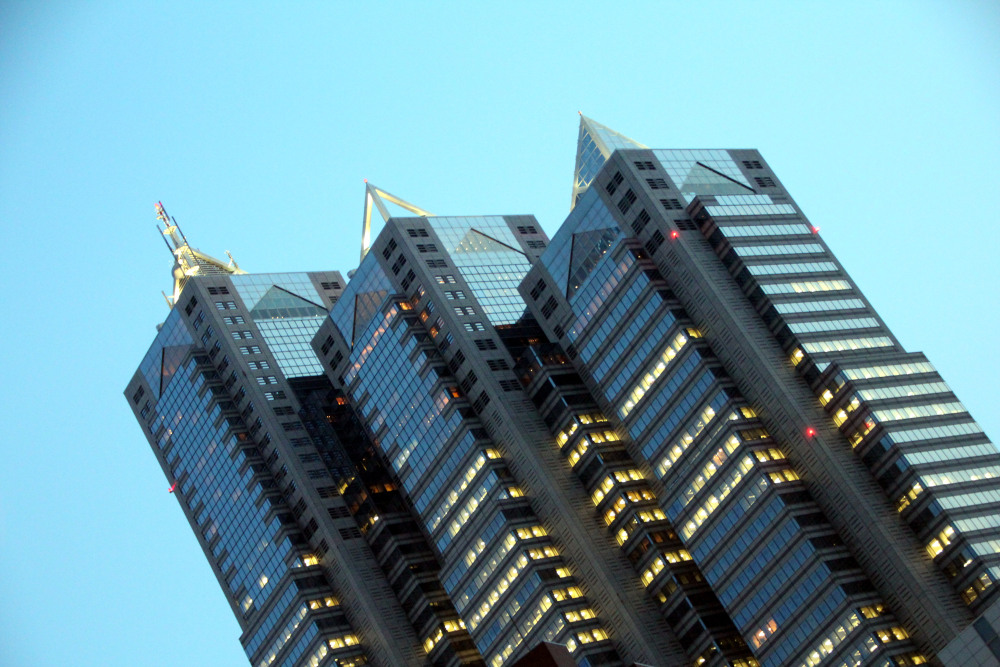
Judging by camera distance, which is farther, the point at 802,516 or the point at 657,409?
the point at 657,409

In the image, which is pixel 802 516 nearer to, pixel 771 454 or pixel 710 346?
pixel 771 454

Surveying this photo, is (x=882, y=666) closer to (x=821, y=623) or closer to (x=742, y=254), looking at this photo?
(x=821, y=623)

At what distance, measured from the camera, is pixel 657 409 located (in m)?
196

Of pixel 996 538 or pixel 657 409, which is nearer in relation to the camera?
pixel 996 538

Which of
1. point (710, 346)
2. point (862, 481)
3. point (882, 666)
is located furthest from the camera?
point (710, 346)

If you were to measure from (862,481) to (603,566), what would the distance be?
134ft

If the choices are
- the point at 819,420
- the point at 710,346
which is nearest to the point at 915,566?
the point at 819,420

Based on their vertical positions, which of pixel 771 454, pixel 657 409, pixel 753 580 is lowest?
pixel 753 580

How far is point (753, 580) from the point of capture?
587 feet

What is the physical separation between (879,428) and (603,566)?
45153mm

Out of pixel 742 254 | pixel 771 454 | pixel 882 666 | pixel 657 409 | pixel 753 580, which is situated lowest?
pixel 882 666

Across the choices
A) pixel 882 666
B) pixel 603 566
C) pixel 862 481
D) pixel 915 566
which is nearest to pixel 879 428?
pixel 862 481

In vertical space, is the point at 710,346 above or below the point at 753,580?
above

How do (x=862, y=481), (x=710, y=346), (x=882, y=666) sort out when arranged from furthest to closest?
(x=710, y=346) < (x=862, y=481) < (x=882, y=666)
